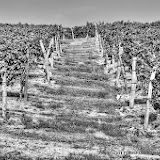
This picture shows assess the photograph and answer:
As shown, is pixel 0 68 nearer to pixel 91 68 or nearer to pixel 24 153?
pixel 24 153

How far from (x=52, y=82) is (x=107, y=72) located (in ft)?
51.1

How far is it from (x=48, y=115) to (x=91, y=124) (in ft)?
20.2

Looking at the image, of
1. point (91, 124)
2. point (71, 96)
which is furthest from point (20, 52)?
point (91, 124)

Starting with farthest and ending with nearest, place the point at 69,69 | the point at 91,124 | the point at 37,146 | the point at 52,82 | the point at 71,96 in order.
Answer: the point at 69,69 < the point at 52,82 < the point at 71,96 < the point at 91,124 < the point at 37,146

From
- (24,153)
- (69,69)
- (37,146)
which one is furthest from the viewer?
(69,69)

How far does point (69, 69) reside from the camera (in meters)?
67.6

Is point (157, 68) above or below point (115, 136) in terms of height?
above

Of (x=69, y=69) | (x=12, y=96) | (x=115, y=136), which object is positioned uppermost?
(x=69, y=69)

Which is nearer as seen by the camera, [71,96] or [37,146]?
[37,146]

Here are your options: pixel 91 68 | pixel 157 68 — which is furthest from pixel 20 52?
pixel 91 68

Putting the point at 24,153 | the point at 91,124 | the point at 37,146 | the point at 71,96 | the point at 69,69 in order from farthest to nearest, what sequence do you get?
the point at 69,69 < the point at 71,96 < the point at 91,124 < the point at 37,146 < the point at 24,153

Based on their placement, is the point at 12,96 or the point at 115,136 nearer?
the point at 115,136

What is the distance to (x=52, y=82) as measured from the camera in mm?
57656

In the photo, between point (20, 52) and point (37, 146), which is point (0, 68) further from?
point (37, 146)
